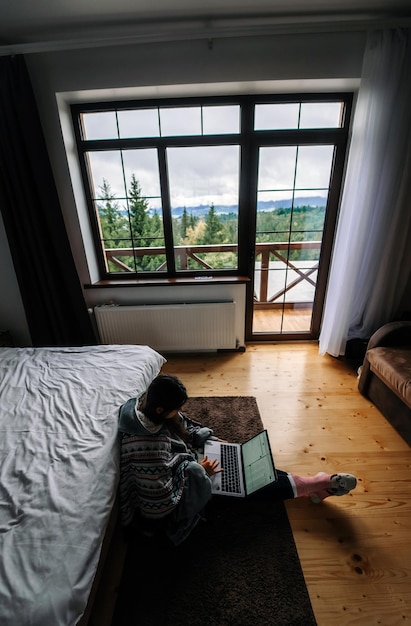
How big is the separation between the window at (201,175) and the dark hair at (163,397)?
1740 mm

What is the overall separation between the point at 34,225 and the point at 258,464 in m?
2.37

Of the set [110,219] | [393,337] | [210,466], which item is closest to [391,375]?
[393,337]

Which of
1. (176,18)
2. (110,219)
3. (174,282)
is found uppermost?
(176,18)

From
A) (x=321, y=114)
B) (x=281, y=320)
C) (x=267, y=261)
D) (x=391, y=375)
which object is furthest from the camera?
(x=281, y=320)

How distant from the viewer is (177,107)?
2205 mm

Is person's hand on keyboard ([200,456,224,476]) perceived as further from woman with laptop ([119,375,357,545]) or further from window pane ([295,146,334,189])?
window pane ([295,146,334,189])

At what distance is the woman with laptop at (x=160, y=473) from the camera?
104 centimetres

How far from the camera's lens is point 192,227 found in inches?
99.2

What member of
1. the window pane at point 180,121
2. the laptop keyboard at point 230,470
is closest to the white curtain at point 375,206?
the window pane at point 180,121

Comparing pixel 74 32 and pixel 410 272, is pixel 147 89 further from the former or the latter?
pixel 410 272

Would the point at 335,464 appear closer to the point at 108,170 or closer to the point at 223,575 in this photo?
the point at 223,575

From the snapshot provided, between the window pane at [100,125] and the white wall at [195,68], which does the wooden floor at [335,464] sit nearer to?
the window pane at [100,125]

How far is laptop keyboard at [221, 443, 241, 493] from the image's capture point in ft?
4.13

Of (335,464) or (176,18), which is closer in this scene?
(335,464)
